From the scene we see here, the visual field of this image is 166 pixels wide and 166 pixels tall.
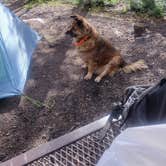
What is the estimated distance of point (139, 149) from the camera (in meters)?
1.17

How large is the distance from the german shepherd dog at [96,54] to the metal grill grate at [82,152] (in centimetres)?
161

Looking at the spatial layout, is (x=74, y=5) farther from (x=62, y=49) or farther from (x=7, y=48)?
(x=7, y=48)

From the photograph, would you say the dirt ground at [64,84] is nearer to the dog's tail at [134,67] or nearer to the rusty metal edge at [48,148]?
the dog's tail at [134,67]

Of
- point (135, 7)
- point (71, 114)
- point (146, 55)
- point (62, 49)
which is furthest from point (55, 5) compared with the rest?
point (71, 114)

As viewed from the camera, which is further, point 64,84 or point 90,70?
point 90,70

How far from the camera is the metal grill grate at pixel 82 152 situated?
230cm

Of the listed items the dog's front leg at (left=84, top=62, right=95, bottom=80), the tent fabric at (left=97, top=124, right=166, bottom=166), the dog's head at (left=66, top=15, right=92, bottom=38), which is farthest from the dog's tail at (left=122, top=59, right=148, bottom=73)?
the tent fabric at (left=97, top=124, right=166, bottom=166)

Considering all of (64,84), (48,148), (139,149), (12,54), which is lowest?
(64,84)

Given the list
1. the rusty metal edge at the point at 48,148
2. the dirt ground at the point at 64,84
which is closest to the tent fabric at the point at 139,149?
the rusty metal edge at the point at 48,148

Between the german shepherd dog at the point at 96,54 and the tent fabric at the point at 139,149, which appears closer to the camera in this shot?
the tent fabric at the point at 139,149

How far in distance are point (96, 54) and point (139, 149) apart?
3.01 meters

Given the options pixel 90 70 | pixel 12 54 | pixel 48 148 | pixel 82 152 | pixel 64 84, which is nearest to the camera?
pixel 82 152

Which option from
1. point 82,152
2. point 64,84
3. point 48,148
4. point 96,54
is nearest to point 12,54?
→ point 64,84

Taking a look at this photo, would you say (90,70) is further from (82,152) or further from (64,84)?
(82,152)
